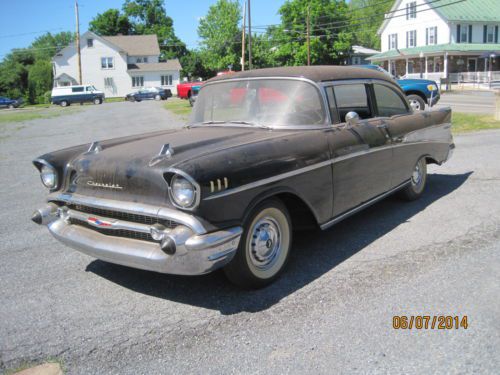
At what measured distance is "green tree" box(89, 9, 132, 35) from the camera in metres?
81.1

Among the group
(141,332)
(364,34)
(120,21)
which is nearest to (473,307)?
(141,332)

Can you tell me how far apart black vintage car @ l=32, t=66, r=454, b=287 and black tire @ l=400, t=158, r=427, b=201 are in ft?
2.06

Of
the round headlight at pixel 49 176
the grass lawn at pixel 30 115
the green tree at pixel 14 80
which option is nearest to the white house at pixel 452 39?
the grass lawn at pixel 30 115

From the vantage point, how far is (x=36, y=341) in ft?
10.4

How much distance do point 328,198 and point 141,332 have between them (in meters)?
1.91

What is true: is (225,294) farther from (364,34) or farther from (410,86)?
(364,34)

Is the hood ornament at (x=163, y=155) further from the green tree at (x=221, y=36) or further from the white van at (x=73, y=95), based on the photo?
the green tree at (x=221, y=36)

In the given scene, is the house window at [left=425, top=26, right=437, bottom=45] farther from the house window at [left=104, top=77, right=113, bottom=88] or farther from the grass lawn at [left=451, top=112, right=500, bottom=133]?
the house window at [left=104, top=77, right=113, bottom=88]

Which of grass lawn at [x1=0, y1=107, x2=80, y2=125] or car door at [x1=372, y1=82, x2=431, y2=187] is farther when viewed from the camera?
grass lawn at [x1=0, y1=107, x2=80, y2=125]

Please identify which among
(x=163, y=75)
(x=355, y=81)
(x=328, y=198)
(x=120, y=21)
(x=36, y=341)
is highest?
(x=120, y=21)

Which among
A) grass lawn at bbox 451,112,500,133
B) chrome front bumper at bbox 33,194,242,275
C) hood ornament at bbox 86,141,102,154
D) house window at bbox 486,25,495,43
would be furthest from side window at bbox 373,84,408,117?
house window at bbox 486,25,495,43

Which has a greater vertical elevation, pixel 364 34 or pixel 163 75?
pixel 364 34

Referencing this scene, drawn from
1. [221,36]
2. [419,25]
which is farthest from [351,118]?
[221,36]

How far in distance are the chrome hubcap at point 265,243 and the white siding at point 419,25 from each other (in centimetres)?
4178
